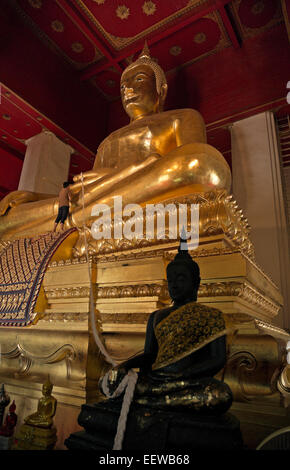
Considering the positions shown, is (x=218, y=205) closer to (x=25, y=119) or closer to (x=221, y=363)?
(x=221, y=363)

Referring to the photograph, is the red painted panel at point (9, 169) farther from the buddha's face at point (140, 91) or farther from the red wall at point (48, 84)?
the buddha's face at point (140, 91)

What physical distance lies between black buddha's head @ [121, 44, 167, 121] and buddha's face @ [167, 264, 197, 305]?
7.95ft

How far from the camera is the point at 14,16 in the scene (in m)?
3.36

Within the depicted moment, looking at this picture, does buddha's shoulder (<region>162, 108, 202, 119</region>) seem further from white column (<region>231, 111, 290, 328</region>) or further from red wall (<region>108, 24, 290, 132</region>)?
red wall (<region>108, 24, 290, 132</region>)

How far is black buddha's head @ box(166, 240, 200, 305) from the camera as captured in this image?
Result: 2.89 ft

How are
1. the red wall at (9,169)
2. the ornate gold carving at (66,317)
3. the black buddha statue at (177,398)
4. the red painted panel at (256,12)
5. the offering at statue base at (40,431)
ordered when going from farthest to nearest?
the red wall at (9,169)
the red painted panel at (256,12)
the ornate gold carving at (66,317)
the offering at statue base at (40,431)
the black buddha statue at (177,398)

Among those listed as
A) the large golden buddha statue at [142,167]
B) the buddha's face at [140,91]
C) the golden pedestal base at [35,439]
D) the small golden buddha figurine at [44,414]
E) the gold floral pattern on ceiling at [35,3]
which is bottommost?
the golden pedestal base at [35,439]

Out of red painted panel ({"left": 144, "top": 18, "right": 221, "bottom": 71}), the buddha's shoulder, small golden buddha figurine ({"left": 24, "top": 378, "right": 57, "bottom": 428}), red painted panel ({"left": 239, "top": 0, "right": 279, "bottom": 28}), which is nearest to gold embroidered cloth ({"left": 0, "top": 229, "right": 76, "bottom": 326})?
small golden buddha figurine ({"left": 24, "top": 378, "right": 57, "bottom": 428})

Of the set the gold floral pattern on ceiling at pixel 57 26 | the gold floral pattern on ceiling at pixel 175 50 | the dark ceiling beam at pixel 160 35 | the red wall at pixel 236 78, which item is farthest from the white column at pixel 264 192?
the gold floral pattern on ceiling at pixel 57 26

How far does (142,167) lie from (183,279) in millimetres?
1205

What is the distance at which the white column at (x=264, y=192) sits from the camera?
246 cm

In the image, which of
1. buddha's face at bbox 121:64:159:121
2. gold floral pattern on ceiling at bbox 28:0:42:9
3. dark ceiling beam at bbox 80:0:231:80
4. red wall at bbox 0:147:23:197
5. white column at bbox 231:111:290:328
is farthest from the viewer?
red wall at bbox 0:147:23:197

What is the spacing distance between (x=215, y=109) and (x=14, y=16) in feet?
8.02

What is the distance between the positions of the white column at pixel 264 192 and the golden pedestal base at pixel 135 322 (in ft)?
3.54
